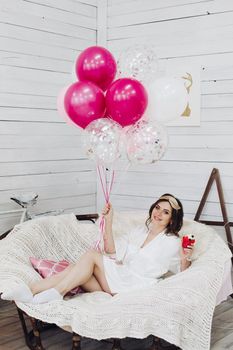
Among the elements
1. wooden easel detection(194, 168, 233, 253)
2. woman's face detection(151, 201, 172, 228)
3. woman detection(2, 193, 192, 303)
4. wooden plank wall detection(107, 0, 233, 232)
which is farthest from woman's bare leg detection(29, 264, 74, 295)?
wooden plank wall detection(107, 0, 233, 232)

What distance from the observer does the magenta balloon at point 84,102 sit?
260cm

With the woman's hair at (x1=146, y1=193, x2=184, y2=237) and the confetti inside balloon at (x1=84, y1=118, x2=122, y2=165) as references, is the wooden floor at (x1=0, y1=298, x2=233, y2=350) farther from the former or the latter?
the confetti inside balloon at (x1=84, y1=118, x2=122, y2=165)

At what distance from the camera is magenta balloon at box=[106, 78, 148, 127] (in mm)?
2559

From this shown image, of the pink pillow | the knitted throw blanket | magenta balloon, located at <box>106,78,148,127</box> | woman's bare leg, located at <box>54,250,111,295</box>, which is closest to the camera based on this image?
the knitted throw blanket

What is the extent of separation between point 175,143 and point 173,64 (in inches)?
22.0

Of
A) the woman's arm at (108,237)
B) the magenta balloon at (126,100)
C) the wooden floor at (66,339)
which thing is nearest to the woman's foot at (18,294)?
the wooden floor at (66,339)

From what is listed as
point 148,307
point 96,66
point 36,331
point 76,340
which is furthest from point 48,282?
point 96,66

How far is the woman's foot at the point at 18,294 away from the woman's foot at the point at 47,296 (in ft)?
0.09

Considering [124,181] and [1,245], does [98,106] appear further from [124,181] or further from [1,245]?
[124,181]

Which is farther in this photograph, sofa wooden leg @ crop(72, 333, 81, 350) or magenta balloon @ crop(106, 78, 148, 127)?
magenta balloon @ crop(106, 78, 148, 127)

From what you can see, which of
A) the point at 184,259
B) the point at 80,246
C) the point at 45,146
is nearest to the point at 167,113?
the point at 184,259

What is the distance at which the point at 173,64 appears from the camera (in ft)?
12.5

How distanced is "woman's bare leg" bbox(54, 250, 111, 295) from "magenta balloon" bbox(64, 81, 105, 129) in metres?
0.72

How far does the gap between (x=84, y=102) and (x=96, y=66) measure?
20 cm
